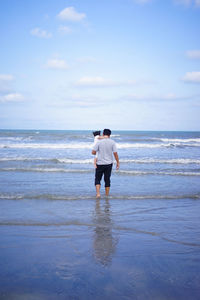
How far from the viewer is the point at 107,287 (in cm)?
271

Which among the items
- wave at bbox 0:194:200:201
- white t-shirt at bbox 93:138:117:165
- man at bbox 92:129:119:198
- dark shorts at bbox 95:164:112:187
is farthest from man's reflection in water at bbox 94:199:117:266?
white t-shirt at bbox 93:138:117:165

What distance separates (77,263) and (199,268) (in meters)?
1.49

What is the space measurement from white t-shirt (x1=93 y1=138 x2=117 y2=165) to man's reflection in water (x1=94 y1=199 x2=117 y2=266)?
148 cm

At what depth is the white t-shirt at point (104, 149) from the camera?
6.96 meters

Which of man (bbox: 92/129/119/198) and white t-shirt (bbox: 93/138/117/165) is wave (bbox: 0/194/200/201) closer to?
man (bbox: 92/129/119/198)

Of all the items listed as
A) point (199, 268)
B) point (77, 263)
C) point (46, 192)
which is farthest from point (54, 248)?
point (46, 192)

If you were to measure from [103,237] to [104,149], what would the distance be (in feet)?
10.4

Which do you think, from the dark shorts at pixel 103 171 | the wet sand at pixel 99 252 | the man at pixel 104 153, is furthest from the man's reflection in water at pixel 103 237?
the man at pixel 104 153

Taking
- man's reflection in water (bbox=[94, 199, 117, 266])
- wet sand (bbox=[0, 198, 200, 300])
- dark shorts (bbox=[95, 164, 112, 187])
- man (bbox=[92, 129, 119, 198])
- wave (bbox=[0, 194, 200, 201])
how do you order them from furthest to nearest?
dark shorts (bbox=[95, 164, 112, 187]), man (bbox=[92, 129, 119, 198]), wave (bbox=[0, 194, 200, 201]), man's reflection in water (bbox=[94, 199, 117, 266]), wet sand (bbox=[0, 198, 200, 300])

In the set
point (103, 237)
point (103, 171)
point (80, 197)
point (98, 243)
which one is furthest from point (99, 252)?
point (103, 171)

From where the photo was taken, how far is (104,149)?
22.9 ft

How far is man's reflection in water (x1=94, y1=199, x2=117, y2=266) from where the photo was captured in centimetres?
344

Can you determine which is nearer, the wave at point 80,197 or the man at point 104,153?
the wave at point 80,197

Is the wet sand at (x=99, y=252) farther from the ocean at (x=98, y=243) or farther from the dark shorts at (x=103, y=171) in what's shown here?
the dark shorts at (x=103, y=171)
